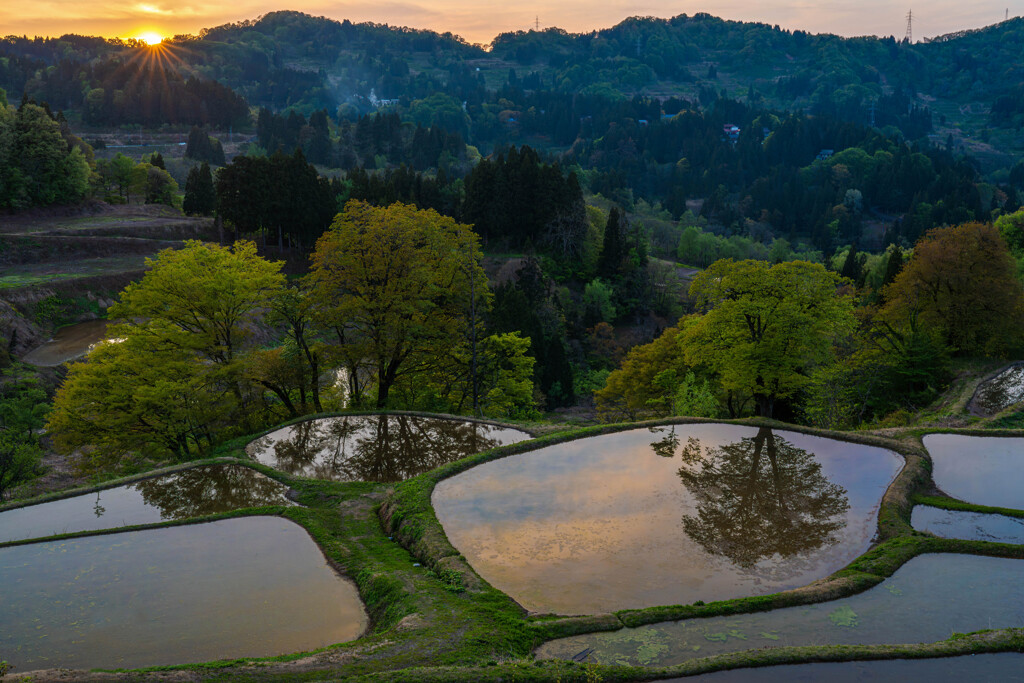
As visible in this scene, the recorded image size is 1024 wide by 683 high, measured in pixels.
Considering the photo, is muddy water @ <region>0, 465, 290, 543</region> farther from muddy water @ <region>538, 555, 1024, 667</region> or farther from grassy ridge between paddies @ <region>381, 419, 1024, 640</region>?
muddy water @ <region>538, 555, 1024, 667</region>

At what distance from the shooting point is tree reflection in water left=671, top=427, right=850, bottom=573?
1678cm

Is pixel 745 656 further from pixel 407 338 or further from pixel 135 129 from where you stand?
pixel 135 129

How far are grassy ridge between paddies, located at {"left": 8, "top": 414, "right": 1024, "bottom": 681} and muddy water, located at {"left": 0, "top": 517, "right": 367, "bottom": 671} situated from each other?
0.74 metres

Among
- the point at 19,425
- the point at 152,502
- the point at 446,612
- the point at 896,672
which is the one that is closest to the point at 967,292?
the point at 896,672

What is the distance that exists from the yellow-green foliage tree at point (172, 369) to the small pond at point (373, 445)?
469 cm

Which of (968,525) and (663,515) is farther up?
(968,525)

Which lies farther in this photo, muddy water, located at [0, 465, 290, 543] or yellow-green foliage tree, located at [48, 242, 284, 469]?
yellow-green foliage tree, located at [48, 242, 284, 469]

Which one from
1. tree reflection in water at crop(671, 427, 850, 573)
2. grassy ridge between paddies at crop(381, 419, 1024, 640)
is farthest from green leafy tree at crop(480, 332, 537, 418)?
tree reflection in water at crop(671, 427, 850, 573)

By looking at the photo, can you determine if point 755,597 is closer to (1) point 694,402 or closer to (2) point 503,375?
(1) point 694,402

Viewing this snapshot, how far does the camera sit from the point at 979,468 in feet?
71.3

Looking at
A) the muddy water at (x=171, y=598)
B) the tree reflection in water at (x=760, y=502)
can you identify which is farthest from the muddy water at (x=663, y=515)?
the muddy water at (x=171, y=598)

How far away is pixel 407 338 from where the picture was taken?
32.2 metres

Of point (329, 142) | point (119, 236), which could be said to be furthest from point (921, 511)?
point (329, 142)

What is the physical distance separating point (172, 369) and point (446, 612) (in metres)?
21.1
